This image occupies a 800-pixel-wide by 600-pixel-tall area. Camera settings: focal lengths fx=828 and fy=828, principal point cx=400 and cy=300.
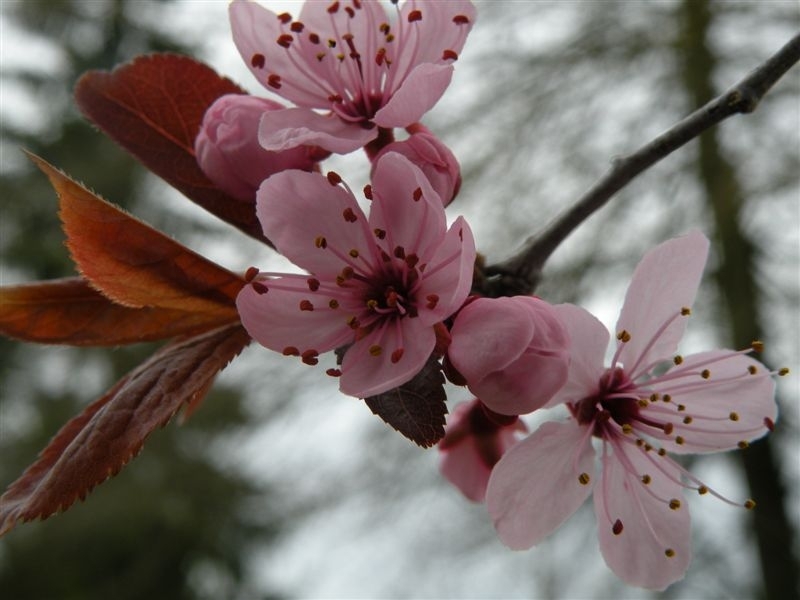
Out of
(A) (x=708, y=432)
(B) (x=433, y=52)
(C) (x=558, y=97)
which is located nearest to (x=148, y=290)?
(B) (x=433, y=52)

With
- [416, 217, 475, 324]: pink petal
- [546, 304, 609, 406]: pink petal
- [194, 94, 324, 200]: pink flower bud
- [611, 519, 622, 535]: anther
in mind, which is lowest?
[611, 519, 622, 535]: anther

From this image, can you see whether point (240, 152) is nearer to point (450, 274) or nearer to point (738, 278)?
point (450, 274)

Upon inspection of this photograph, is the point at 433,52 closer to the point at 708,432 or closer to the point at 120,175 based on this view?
the point at 708,432

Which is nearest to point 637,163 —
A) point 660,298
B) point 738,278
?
point 660,298

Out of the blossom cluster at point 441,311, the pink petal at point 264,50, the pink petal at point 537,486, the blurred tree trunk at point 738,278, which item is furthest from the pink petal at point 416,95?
the blurred tree trunk at point 738,278

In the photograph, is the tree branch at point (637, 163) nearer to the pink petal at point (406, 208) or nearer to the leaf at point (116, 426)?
the pink petal at point (406, 208)

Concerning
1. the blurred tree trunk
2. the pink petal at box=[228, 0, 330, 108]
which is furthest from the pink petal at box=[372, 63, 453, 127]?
the blurred tree trunk

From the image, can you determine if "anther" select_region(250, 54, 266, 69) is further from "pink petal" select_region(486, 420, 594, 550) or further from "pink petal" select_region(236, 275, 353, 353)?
"pink petal" select_region(486, 420, 594, 550)
